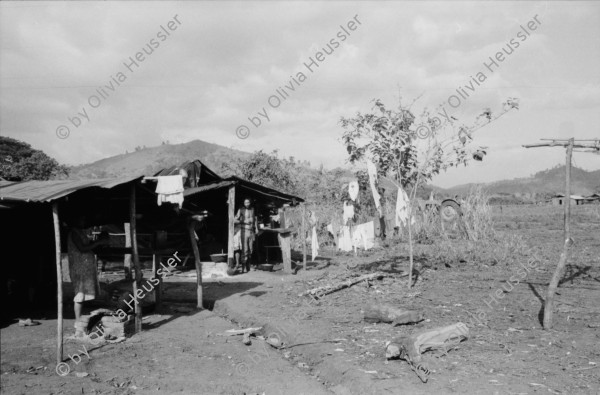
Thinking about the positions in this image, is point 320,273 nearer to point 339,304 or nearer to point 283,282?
point 283,282

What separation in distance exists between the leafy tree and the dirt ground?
1696 cm

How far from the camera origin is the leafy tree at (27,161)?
74.6 ft

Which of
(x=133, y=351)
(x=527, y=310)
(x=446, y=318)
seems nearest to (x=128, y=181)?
(x=133, y=351)

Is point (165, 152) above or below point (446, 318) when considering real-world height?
above

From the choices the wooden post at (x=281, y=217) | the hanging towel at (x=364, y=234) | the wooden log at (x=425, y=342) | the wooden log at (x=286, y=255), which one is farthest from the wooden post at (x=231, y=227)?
the wooden log at (x=425, y=342)

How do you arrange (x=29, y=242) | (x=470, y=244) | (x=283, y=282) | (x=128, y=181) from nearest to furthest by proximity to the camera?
(x=128, y=181) < (x=29, y=242) < (x=283, y=282) < (x=470, y=244)

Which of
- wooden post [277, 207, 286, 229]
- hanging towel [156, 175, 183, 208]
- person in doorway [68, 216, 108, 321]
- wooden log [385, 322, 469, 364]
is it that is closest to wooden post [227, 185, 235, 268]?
wooden post [277, 207, 286, 229]

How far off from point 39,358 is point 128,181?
2759 millimetres

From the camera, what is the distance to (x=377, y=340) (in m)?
6.43

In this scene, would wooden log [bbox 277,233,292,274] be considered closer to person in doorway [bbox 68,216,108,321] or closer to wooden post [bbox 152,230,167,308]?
wooden post [bbox 152,230,167,308]

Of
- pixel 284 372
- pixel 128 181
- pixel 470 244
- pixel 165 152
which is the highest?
pixel 165 152

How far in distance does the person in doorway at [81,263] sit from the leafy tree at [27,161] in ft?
55.3

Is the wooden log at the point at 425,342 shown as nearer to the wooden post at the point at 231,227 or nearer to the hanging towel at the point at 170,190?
the hanging towel at the point at 170,190

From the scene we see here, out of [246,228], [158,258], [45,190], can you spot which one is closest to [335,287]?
[158,258]
